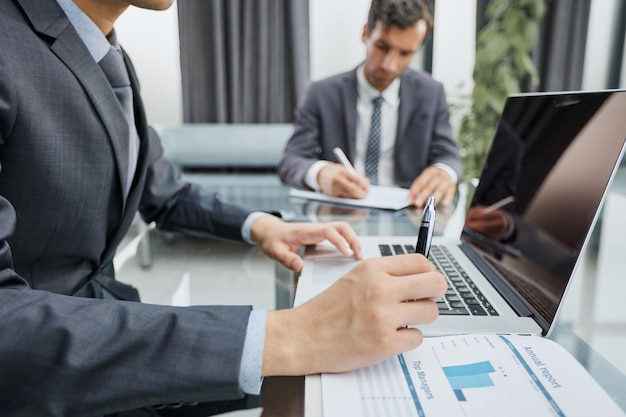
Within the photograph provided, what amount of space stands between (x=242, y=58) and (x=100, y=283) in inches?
94.3

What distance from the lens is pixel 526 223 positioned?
0.68m

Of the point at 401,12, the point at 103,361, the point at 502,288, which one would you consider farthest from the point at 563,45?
the point at 103,361

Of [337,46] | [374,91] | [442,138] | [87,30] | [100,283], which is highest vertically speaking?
[337,46]

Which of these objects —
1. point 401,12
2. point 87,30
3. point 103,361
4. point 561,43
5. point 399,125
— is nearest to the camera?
point 103,361

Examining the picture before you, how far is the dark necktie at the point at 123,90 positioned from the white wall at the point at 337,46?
2269 mm

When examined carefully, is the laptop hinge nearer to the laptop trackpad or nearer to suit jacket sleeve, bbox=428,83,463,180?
the laptop trackpad

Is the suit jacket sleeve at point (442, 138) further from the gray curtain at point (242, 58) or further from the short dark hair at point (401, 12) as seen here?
the gray curtain at point (242, 58)

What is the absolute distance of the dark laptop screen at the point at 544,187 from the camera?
0.52 m

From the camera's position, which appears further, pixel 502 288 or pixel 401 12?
pixel 401 12

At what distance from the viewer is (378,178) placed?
1.69 m

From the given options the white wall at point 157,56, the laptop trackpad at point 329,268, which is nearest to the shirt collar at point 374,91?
the laptop trackpad at point 329,268

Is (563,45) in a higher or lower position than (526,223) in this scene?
higher

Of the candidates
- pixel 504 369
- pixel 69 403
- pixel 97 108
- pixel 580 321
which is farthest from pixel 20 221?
pixel 580 321

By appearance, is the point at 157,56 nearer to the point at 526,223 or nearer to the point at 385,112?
the point at 385,112
